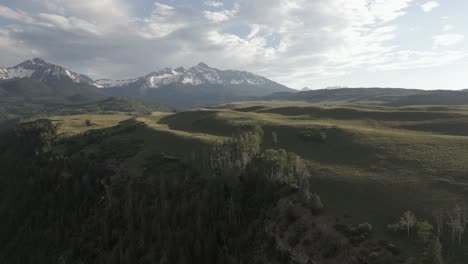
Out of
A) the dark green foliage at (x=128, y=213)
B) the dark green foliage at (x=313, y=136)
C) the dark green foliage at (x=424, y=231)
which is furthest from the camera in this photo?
the dark green foliage at (x=313, y=136)

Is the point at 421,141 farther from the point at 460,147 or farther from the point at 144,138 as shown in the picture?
the point at 144,138

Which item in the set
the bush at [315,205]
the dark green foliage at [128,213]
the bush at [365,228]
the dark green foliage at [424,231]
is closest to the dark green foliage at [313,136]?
the dark green foliage at [128,213]

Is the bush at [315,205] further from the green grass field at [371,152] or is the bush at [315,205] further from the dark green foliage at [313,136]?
the dark green foliage at [313,136]

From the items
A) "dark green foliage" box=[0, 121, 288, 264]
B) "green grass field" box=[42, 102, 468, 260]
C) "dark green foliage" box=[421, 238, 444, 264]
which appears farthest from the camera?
"dark green foliage" box=[0, 121, 288, 264]

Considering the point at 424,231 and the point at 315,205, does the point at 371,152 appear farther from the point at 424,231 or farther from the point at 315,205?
the point at 424,231

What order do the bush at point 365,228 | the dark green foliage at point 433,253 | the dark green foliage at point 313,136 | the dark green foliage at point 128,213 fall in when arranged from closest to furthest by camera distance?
1. the dark green foliage at point 433,253
2. the bush at point 365,228
3. the dark green foliage at point 128,213
4. the dark green foliage at point 313,136

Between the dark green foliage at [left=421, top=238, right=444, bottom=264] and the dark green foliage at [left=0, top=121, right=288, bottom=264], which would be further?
the dark green foliage at [left=0, top=121, right=288, bottom=264]

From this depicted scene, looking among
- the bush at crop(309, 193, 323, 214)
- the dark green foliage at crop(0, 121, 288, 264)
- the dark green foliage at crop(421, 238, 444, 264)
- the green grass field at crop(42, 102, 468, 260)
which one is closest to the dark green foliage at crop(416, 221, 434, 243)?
the dark green foliage at crop(421, 238, 444, 264)

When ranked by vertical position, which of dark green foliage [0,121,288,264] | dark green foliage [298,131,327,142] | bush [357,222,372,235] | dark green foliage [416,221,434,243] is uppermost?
dark green foliage [298,131,327,142]

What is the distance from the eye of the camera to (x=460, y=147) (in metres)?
80.6

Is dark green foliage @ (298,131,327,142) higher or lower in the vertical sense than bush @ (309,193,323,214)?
higher

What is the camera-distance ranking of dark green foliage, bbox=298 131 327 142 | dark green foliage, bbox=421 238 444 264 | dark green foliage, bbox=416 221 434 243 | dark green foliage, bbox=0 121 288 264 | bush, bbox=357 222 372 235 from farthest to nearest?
dark green foliage, bbox=298 131 327 142
dark green foliage, bbox=0 121 288 264
bush, bbox=357 222 372 235
dark green foliage, bbox=416 221 434 243
dark green foliage, bbox=421 238 444 264

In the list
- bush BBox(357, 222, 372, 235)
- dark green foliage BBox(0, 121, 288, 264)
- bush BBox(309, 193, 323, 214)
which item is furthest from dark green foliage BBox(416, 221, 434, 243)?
dark green foliage BBox(0, 121, 288, 264)

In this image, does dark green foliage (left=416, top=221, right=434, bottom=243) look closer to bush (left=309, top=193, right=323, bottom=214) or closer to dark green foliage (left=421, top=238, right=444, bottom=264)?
dark green foliage (left=421, top=238, right=444, bottom=264)
